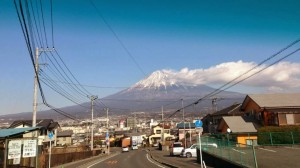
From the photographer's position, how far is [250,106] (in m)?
43.7

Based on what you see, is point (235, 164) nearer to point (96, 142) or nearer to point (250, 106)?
point (250, 106)

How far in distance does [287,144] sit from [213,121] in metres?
29.0

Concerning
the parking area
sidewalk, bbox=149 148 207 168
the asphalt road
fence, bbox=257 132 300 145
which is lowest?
the asphalt road

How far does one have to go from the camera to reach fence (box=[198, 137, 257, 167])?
14242 millimetres

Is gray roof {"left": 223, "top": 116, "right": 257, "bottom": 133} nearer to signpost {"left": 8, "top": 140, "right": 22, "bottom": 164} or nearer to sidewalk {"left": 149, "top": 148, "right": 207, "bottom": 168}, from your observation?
sidewalk {"left": 149, "top": 148, "right": 207, "bottom": 168}

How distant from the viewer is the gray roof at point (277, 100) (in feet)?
125

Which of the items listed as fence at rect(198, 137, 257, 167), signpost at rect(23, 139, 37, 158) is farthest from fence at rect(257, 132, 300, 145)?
signpost at rect(23, 139, 37, 158)

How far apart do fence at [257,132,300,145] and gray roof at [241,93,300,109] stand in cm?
507

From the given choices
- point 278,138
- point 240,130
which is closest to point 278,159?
point 278,138

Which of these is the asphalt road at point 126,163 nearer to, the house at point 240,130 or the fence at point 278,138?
the house at point 240,130

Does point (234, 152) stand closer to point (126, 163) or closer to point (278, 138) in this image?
point (126, 163)

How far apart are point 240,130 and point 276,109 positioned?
18.7ft

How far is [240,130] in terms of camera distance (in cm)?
3828

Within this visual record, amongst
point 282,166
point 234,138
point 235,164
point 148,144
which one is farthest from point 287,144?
point 148,144
